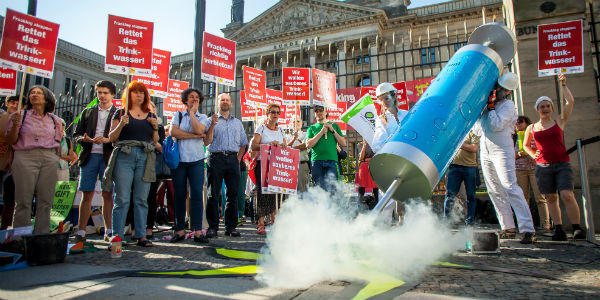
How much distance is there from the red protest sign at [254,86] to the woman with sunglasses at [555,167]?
20.5 feet

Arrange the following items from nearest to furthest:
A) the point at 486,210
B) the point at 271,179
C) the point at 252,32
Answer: the point at 271,179
the point at 486,210
the point at 252,32

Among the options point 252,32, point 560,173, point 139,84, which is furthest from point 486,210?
point 252,32

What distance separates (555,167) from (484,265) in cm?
261

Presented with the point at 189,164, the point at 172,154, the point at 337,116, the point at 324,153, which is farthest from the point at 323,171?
the point at 337,116

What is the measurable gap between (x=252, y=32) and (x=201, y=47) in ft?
123

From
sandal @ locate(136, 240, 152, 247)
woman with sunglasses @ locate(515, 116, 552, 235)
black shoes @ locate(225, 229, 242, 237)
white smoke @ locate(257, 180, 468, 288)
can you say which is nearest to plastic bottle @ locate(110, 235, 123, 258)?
sandal @ locate(136, 240, 152, 247)

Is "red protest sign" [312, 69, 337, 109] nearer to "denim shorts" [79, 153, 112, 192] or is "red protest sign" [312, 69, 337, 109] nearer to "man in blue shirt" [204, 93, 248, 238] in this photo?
"man in blue shirt" [204, 93, 248, 238]

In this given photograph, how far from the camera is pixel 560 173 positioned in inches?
191

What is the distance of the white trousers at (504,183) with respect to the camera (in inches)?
172

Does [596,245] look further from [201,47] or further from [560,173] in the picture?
[201,47]

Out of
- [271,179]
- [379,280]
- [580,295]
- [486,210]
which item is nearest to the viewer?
[580,295]

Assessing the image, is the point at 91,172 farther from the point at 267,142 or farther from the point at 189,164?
the point at 267,142

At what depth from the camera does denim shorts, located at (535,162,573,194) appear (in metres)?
4.79

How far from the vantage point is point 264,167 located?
5.94 metres
